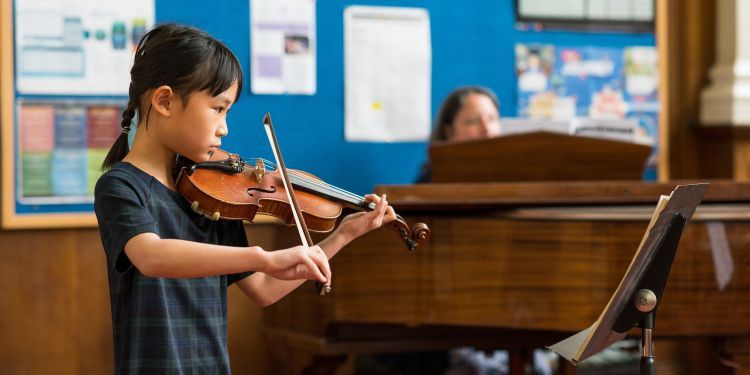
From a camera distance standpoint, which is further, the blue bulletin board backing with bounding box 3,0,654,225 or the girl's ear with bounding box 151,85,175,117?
the blue bulletin board backing with bounding box 3,0,654,225

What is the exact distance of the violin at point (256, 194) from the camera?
5.31 feet

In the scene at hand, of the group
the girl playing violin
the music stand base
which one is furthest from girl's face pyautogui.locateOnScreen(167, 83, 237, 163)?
the music stand base

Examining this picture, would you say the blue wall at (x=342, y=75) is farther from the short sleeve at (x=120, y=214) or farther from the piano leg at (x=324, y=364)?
the short sleeve at (x=120, y=214)

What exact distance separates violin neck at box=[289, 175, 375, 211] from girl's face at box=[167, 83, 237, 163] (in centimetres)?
21

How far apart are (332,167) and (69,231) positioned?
36.4 inches

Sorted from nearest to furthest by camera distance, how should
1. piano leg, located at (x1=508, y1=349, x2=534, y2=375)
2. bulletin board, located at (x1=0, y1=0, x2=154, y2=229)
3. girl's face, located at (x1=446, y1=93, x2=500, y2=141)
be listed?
bulletin board, located at (x1=0, y1=0, x2=154, y2=229), piano leg, located at (x1=508, y1=349, x2=534, y2=375), girl's face, located at (x1=446, y1=93, x2=500, y2=141)

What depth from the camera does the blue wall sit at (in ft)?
11.1

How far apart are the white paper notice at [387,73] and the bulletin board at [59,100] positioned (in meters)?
0.75

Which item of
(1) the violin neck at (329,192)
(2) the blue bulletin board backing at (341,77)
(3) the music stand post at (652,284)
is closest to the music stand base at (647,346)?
(3) the music stand post at (652,284)

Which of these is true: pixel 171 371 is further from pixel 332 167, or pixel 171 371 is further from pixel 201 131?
pixel 332 167

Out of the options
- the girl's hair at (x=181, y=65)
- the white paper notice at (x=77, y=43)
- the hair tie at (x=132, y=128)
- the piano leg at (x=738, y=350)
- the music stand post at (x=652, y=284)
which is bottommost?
the piano leg at (x=738, y=350)

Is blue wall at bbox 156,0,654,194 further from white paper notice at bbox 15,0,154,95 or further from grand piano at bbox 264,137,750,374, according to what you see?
grand piano at bbox 264,137,750,374

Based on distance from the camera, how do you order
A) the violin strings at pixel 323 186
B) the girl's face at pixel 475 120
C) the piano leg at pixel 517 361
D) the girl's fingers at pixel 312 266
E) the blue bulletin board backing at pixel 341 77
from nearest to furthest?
1. the girl's fingers at pixel 312 266
2. the violin strings at pixel 323 186
3. the piano leg at pixel 517 361
4. the blue bulletin board backing at pixel 341 77
5. the girl's face at pixel 475 120

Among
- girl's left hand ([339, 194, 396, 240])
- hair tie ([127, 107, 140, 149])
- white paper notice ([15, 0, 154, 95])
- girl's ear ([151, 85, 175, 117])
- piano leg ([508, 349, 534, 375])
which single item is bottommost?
piano leg ([508, 349, 534, 375])
